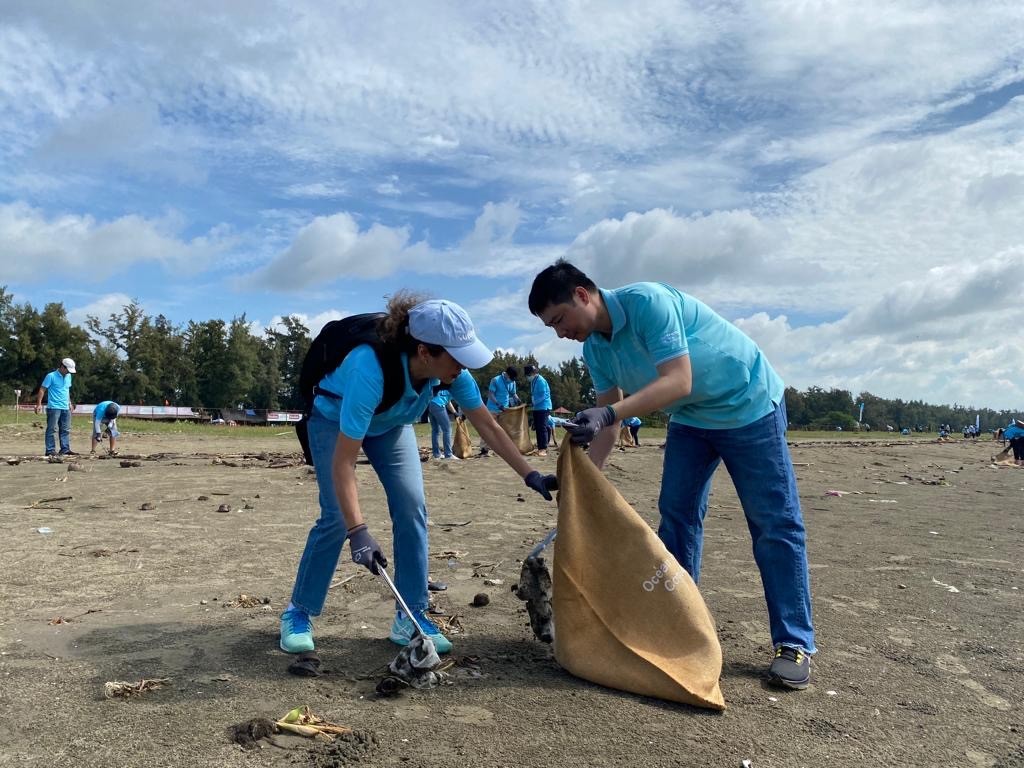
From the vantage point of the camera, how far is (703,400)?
367 cm

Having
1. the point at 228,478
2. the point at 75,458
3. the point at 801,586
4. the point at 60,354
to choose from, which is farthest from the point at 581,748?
the point at 60,354

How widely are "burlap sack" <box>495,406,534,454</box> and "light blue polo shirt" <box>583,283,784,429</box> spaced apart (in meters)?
12.3

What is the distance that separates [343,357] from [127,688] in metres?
1.61

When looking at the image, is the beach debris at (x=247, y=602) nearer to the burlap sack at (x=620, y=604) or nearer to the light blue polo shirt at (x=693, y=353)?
the burlap sack at (x=620, y=604)

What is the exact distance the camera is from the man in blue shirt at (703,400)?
3418 mm

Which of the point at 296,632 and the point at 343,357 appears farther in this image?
the point at 296,632

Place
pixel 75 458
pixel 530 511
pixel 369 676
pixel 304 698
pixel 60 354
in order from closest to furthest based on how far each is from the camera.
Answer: pixel 304 698 < pixel 369 676 < pixel 530 511 < pixel 75 458 < pixel 60 354

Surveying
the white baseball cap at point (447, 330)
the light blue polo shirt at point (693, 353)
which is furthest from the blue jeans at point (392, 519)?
the light blue polo shirt at point (693, 353)

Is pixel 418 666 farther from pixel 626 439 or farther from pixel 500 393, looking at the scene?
pixel 626 439

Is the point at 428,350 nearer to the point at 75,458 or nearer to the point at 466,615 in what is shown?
the point at 466,615

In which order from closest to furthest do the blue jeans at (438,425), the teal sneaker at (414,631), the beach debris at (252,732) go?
the beach debris at (252,732) → the teal sneaker at (414,631) → the blue jeans at (438,425)

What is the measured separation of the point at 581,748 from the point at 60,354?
237 feet

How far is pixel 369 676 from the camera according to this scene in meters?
3.47

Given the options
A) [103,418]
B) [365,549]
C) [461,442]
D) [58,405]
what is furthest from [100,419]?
[365,549]
